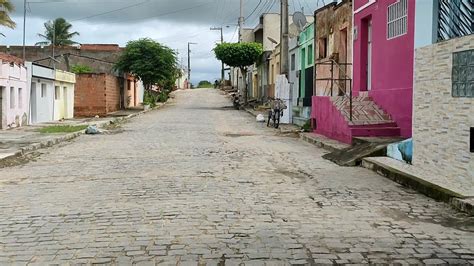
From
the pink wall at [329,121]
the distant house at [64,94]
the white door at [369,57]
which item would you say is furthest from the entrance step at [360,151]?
the distant house at [64,94]

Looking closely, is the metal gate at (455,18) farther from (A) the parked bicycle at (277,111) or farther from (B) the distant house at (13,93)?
(B) the distant house at (13,93)

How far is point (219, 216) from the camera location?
693 centimetres

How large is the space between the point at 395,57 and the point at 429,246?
371 inches

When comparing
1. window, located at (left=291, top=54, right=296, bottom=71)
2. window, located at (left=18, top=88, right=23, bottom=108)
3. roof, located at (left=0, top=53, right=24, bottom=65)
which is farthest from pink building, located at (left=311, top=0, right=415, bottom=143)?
window, located at (left=18, top=88, right=23, bottom=108)

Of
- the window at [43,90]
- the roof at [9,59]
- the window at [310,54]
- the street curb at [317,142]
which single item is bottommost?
the street curb at [317,142]

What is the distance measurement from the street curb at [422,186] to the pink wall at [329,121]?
167 inches

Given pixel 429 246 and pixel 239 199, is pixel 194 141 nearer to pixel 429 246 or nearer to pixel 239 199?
pixel 239 199

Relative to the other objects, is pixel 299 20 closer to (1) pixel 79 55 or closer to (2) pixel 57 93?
(2) pixel 57 93

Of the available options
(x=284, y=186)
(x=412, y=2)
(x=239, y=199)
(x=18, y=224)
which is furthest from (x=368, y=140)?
(x=18, y=224)

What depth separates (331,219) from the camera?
6.82 metres

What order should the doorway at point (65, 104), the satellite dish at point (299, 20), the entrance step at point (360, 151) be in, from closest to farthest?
the entrance step at point (360, 151)
the satellite dish at point (299, 20)
the doorway at point (65, 104)

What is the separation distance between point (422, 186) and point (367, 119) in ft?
21.7

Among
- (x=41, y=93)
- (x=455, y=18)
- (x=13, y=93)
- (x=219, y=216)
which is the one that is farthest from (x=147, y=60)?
(x=219, y=216)

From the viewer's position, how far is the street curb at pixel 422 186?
23.9 ft
